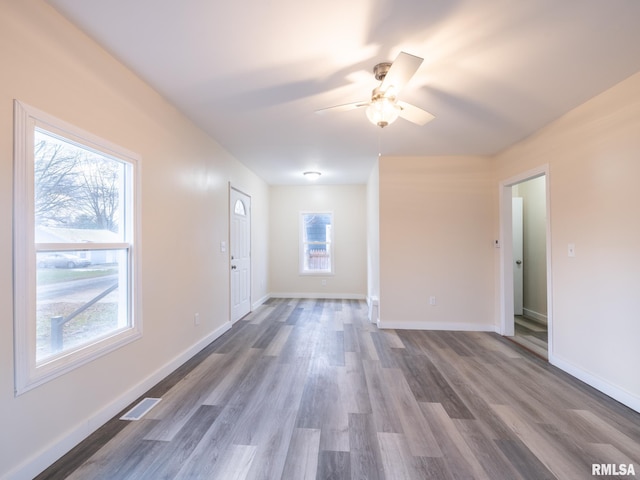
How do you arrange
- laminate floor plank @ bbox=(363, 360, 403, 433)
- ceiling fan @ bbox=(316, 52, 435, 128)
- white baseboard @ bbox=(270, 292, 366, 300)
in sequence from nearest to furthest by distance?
ceiling fan @ bbox=(316, 52, 435, 128) < laminate floor plank @ bbox=(363, 360, 403, 433) < white baseboard @ bbox=(270, 292, 366, 300)

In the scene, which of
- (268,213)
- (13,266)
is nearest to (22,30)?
(13,266)

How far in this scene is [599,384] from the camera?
238 cm

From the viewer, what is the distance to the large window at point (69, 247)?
1.42 metres

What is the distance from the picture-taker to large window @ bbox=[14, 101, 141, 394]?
1424 millimetres

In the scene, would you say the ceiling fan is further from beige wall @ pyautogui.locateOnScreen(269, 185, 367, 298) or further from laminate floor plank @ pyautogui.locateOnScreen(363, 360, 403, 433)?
beige wall @ pyautogui.locateOnScreen(269, 185, 367, 298)

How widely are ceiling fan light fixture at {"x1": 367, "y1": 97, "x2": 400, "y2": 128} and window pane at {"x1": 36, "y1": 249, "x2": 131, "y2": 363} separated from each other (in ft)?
6.86

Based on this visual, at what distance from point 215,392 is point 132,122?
2.22 metres

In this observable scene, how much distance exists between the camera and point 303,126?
9.86 feet

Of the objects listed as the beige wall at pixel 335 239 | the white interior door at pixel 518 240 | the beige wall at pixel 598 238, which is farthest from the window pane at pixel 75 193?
the white interior door at pixel 518 240

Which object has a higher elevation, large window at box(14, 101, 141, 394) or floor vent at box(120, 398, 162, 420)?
large window at box(14, 101, 141, 394)

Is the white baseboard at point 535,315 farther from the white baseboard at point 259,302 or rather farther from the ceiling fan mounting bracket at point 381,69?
the white baseboard at point 259,302

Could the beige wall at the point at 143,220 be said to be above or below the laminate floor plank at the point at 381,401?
above

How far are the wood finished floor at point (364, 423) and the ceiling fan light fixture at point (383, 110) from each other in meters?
2.10

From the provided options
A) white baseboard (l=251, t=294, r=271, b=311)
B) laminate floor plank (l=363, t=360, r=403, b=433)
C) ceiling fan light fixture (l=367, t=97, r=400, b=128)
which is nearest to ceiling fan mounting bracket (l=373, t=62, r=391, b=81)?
ceiling fan light fixture (l=367, t=97, r=400, b=128)
